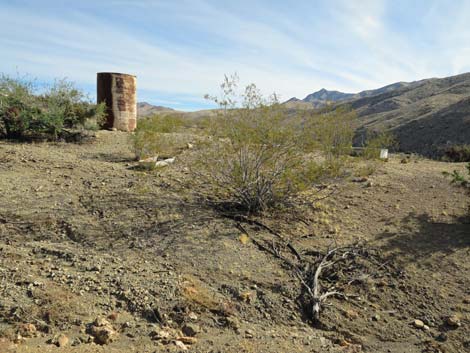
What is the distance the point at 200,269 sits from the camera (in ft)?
17.6

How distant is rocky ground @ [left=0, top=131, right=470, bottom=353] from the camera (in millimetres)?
4145

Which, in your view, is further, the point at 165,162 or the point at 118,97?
the point at 118,97

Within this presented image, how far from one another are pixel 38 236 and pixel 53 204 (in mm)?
921

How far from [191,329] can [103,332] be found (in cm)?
83

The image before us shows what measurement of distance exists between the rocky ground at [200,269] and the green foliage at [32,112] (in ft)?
7.92

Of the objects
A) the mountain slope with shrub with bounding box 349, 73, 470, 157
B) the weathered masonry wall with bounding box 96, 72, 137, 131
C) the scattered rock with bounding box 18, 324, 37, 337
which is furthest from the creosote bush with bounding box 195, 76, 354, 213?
Answer: the mountain slope with shrub with bounding box 349, 73, 470, 157

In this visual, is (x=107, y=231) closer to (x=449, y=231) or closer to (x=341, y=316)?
(x=341, y=316)

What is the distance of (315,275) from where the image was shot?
209 inches

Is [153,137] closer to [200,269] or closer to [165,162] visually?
[165,162]

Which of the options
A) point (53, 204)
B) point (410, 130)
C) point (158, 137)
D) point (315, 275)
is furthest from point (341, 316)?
point (410, 130)

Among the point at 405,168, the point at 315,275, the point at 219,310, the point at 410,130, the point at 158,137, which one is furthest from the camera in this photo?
the point at 410,130

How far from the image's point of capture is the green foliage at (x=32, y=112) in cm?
1052

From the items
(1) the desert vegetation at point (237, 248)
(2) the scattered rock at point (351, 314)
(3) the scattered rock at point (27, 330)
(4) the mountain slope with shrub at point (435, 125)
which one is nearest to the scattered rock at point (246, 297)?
(1) the desert vegetation at point (237, 248)

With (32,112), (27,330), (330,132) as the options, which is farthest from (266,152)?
(32,112)
